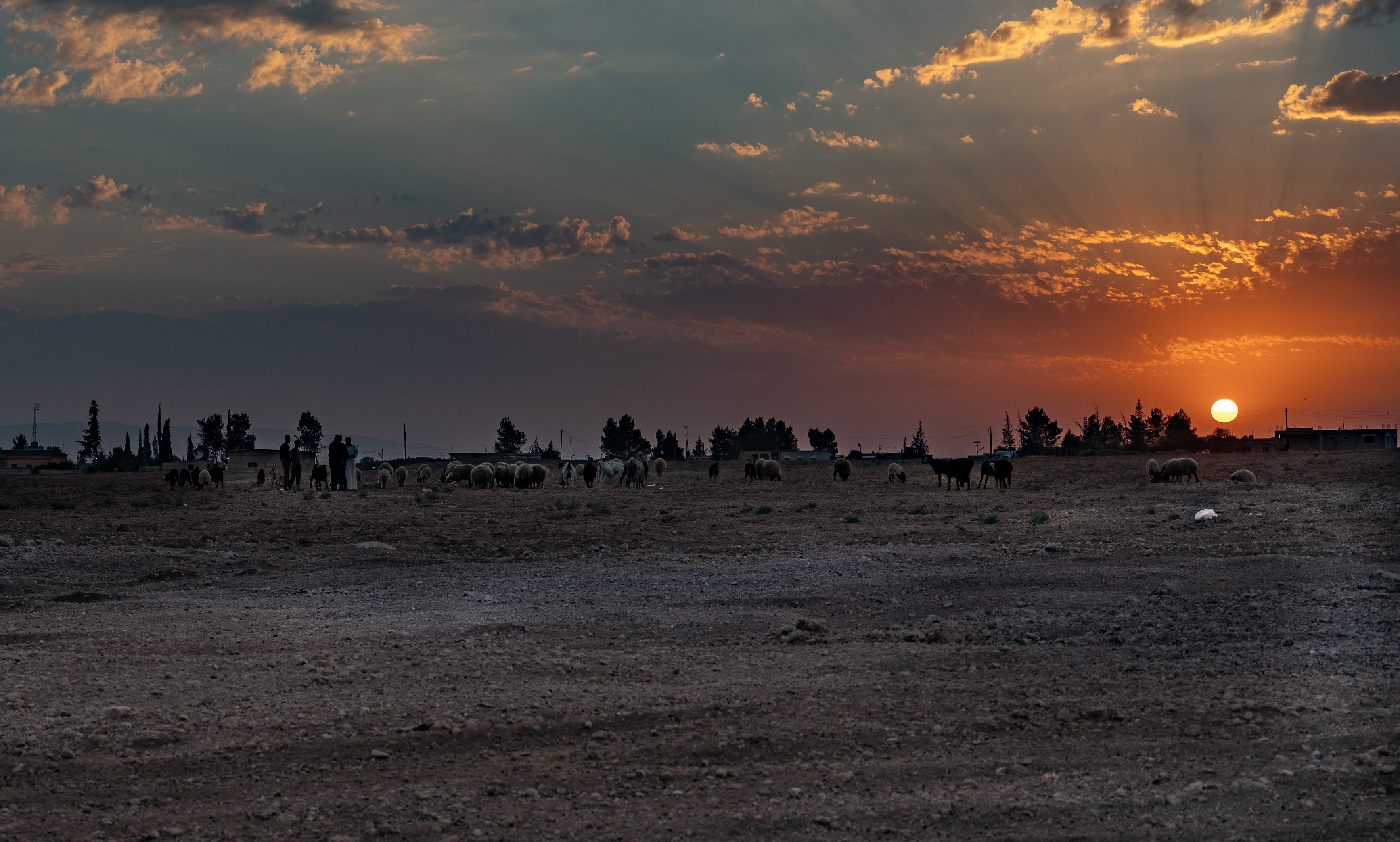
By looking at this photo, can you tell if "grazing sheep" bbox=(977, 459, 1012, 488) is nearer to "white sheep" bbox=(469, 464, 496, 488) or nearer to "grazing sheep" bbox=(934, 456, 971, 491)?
"grazing sheep" bbox=(934, 456, 971, 491)

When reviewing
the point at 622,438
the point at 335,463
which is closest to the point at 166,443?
the point at 622,438

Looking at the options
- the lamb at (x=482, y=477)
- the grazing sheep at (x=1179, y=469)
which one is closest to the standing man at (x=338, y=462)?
the lamb at (x=482, y=477)

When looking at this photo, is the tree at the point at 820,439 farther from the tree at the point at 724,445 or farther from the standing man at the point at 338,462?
the standing man at the point at 338,462

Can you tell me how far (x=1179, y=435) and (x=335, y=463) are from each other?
129 meters

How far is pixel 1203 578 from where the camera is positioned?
13.8 m

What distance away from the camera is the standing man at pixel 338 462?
3732 cm

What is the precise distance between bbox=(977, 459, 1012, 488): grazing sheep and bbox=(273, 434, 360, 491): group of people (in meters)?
25.7

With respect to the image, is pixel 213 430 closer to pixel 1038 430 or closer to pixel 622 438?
pixel 622 438

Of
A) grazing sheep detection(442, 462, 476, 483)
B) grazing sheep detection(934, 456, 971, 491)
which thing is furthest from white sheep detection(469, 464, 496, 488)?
grazing sheep detection(934, 456, 971, 491)

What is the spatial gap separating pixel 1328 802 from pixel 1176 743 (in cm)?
116

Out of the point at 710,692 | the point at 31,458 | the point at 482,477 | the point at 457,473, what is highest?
the point at 31,458

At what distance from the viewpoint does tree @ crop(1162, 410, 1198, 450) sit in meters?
123

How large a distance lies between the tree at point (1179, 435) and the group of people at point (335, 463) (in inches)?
3855

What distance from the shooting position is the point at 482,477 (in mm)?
53031
